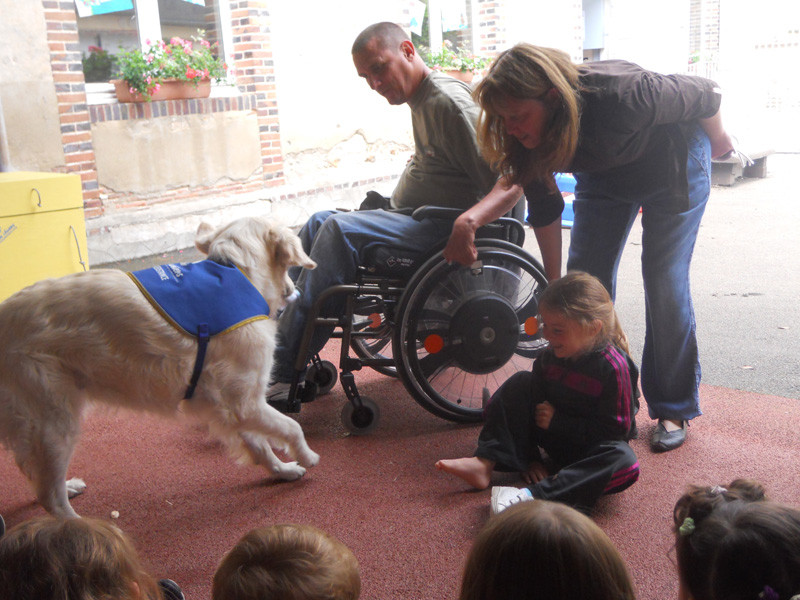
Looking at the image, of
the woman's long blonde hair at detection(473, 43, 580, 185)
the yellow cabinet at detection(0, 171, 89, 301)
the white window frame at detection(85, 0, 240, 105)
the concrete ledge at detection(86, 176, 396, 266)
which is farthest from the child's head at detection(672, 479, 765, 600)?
the white window frame at detection(85, 0, 240, 105)

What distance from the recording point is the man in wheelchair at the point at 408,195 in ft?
9.83

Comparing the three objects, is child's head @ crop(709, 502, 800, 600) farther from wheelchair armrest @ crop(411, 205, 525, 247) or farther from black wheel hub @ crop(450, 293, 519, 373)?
wheelchair armrest @ crop(411, 205, 525, 247)

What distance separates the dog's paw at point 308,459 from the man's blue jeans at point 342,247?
443mm

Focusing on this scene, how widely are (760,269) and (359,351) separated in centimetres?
397

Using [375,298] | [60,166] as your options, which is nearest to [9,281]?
[60,166]

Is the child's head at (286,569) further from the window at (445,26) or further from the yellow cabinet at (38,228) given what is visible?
the window at (445,26)

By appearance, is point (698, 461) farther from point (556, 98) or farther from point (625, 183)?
point (556, 98)

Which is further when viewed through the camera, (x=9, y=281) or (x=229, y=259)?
(x=9, y=281)

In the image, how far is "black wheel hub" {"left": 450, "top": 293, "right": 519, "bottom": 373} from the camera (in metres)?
3.01

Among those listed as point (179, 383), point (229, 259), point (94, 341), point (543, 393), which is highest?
point (229, 259)

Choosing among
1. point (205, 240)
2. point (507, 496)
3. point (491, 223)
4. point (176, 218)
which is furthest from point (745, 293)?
point (176, 218)

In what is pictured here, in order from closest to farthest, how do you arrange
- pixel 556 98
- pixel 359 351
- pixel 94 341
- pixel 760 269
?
pixel 94 341 < pixel 556 98 < pixel 359 351 < pixel 760 269

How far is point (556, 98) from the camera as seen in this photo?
8.08 feet

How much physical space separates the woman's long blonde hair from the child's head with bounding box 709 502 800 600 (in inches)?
60.9
